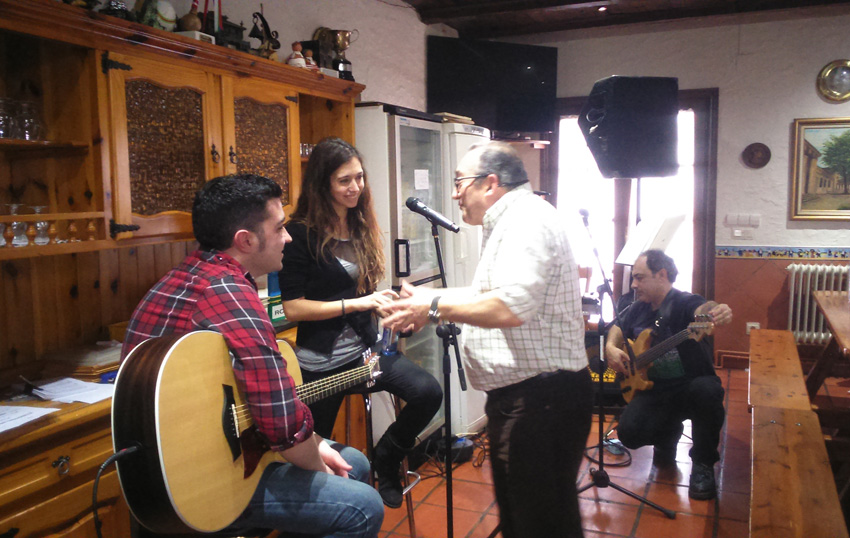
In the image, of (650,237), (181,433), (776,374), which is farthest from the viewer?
(650,237)

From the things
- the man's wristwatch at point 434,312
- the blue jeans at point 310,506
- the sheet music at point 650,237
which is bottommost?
the blue jeans at point 310,506

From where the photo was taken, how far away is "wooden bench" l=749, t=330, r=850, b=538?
6.27ft

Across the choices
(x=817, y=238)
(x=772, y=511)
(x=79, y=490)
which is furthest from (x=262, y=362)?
(x=817, y=238)

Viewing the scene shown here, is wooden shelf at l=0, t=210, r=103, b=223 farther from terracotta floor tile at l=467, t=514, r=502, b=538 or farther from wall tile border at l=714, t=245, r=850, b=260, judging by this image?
wall tile border at l=714, t=245, r=850, b=260

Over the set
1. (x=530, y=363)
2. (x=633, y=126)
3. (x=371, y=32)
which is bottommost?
(x=530, y=363)

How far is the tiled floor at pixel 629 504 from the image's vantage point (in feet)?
9.39

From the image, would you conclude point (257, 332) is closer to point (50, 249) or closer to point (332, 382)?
point (332, 382)

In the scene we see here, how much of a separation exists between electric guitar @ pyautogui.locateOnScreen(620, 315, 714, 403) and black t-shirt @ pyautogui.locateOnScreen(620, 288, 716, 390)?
1.2 inches

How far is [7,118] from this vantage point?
1.97 m

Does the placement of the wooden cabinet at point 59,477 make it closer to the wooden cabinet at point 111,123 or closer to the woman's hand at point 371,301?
the wooden cabinet at point 111,123

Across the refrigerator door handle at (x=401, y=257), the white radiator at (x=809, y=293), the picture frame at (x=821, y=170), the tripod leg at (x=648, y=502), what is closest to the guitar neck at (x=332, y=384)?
the refrigerator door handle at (x=401, y=257)

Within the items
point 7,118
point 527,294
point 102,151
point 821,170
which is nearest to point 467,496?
point 527,294

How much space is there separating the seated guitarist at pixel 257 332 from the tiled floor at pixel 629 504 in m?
1.23

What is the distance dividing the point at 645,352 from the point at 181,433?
2541 millimetres
